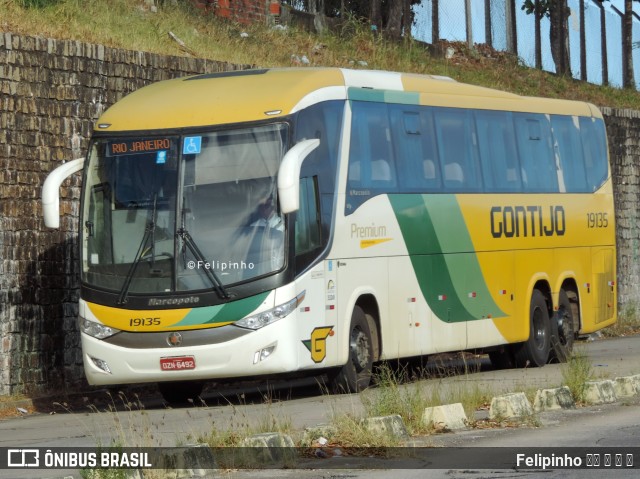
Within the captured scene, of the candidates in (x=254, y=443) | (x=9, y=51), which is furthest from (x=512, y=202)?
(x=254, y=443)

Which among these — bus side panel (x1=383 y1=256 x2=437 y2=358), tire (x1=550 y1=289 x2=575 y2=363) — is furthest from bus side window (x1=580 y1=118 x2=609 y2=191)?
bus side panel (x1=383 y1=256 x2=437 y2=358)

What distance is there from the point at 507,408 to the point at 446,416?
0.82 m

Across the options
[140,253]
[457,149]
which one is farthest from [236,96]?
[457,149]

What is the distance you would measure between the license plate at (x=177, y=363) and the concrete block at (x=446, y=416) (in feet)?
10.9

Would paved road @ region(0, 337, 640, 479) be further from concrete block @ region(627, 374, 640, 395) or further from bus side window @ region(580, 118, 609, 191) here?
bus side window @ region(580, 118, 609, 191)

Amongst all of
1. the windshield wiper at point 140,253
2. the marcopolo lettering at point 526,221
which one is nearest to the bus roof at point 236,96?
the windshield wiper at point 140,253

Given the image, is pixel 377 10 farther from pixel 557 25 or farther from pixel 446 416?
pixel 446 416

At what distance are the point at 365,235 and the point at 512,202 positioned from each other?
13.8ft

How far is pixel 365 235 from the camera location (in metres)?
18.2

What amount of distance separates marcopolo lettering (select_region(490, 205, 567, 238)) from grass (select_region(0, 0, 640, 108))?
6.24 m

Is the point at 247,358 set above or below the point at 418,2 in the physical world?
below

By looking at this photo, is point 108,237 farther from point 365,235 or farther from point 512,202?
point 512,202

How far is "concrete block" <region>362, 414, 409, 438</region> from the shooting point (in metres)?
12.6

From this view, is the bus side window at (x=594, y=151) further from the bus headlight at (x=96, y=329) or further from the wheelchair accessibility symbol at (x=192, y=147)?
the bus headlight at (x=96, y=329)
